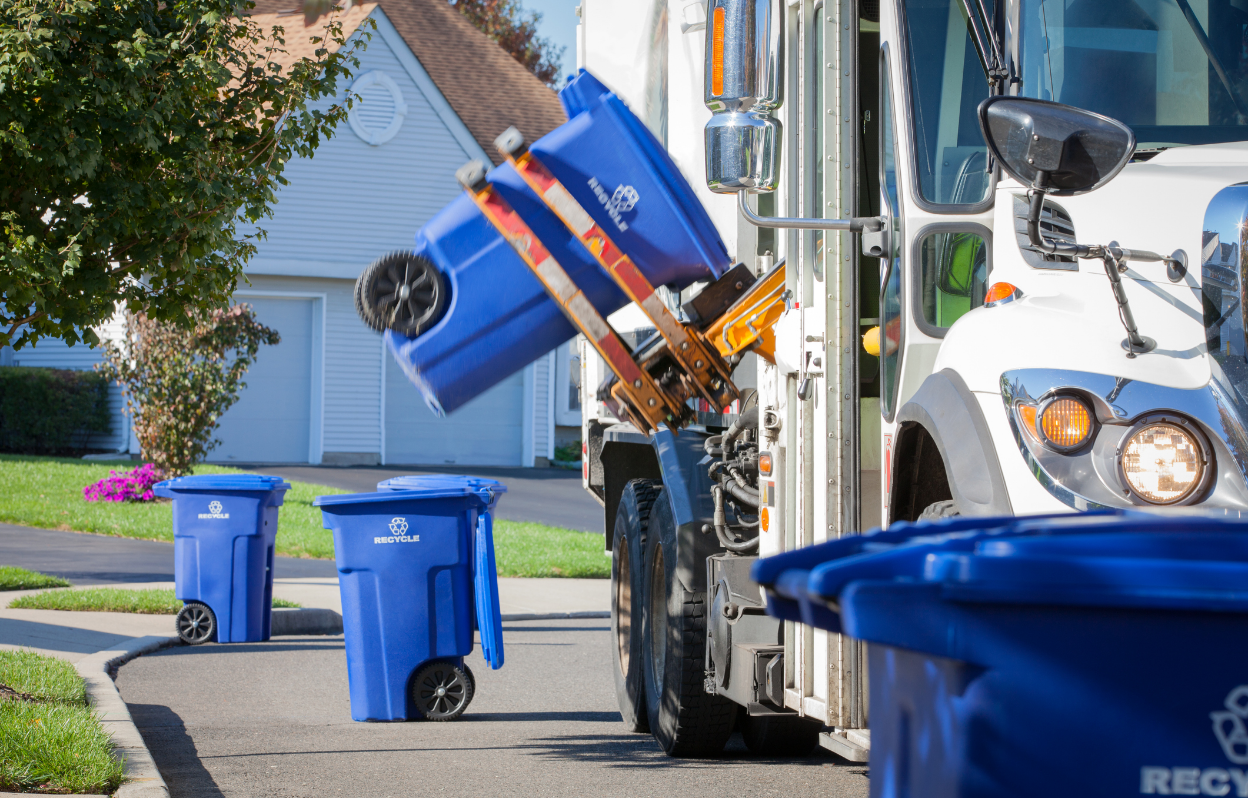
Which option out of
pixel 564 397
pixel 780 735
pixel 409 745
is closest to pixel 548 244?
pixel 409 745

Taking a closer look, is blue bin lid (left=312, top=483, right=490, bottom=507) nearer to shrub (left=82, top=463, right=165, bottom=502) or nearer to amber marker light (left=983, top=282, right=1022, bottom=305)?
amber marker light (left=983, top=282, right=1022, bottom=305)

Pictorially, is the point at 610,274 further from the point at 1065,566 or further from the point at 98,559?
the point at 98,559

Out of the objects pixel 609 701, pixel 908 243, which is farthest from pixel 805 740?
pixel 908 243

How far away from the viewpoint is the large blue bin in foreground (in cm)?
157

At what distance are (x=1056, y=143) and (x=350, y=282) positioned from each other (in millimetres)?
22540

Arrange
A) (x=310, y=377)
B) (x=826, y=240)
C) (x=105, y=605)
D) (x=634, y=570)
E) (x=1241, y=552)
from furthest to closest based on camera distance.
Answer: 1. (x=310, y=377)
2. (x=105, y=605)
3. (x=634, y=570)
4. (x=826, y=240)
5. (x=1241, y=552)

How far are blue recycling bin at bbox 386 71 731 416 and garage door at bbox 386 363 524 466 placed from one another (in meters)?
20.2

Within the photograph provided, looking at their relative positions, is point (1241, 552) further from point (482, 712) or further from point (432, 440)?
point (432, 440)

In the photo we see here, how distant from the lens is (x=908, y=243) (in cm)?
405

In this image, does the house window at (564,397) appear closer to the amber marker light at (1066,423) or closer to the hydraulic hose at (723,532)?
the hydraulic hose at (723,532)

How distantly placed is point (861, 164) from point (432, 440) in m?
21.6

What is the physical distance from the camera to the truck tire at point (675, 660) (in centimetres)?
570

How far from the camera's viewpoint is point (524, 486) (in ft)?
75.3

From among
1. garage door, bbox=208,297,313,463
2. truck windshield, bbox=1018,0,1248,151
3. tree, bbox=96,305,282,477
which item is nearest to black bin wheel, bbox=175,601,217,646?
truck windshield, bbox=1018,0,1248,151
